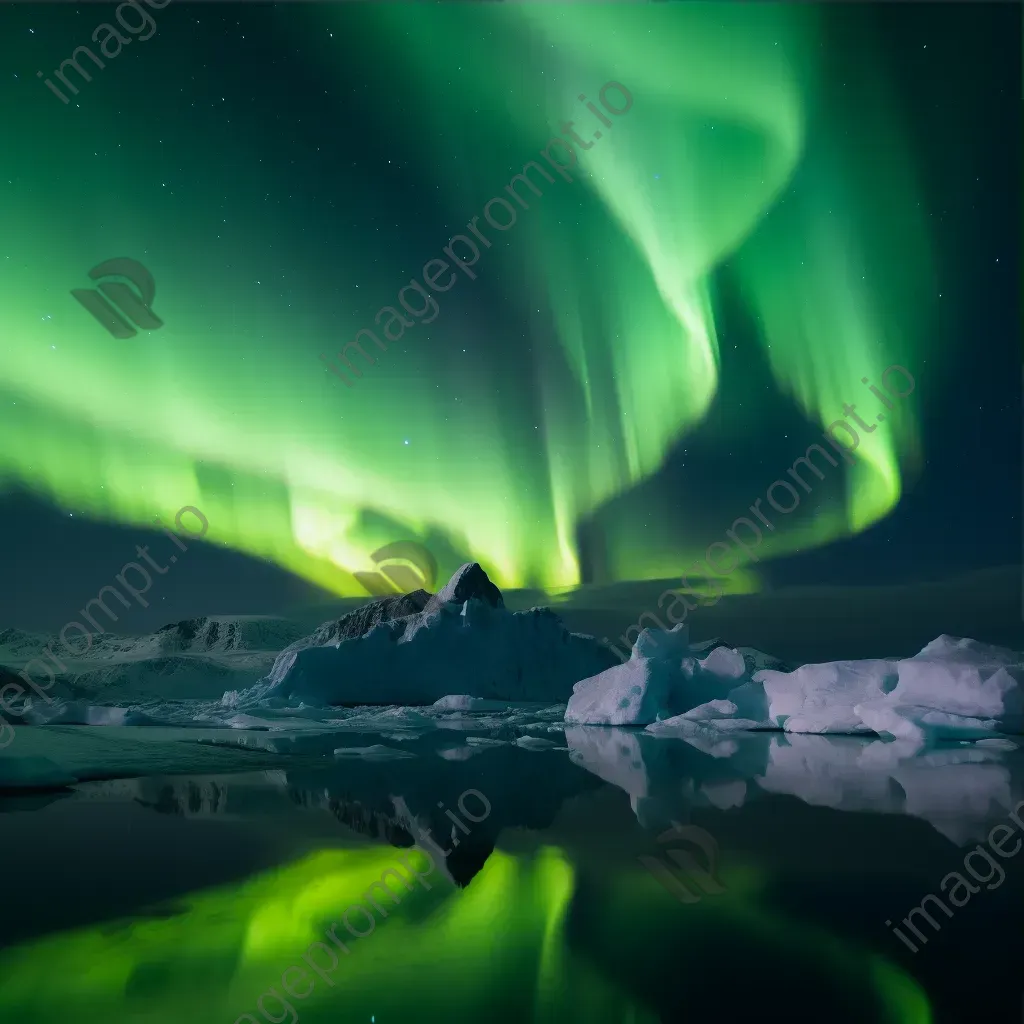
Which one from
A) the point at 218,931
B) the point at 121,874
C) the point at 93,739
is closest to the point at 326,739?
the point at 93,739

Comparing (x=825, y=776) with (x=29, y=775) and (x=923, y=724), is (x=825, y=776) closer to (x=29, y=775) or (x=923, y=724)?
(x=29, y=775)

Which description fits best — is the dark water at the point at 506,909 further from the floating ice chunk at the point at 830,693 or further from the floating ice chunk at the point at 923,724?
the floating ice chunk at the point at 830,693

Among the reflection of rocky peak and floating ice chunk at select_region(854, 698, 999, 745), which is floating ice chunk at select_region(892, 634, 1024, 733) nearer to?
floating ice chunk at select_region(854, 698, 999, 745)

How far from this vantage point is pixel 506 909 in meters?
5.75

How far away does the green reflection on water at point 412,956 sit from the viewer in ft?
13.5

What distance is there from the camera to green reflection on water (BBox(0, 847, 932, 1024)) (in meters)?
4.12

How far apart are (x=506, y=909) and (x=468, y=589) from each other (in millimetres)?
53414

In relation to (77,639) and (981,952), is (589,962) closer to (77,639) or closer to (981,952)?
(981,952)

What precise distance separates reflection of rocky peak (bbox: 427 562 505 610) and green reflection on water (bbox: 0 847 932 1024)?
5153 centimetres

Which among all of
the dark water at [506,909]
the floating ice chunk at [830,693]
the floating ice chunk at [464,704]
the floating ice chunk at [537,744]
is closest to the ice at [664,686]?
the floating ice chunk at [830,693]

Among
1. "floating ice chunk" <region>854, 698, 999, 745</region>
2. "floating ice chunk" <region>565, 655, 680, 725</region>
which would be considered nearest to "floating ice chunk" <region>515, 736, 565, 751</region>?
"floating ice chunk" <region>565, 655, 680, 725</region>

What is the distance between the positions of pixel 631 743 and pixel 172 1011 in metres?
20.1

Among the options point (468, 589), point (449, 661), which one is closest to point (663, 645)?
point (449, 661)

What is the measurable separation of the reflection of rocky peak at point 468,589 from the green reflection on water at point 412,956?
5153 cm
